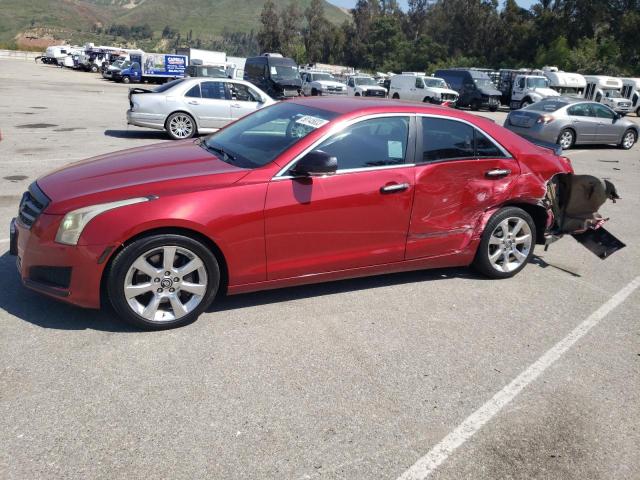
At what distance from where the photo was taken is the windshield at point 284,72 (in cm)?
2733

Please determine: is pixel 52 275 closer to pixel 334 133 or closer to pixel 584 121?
pixel 334 133

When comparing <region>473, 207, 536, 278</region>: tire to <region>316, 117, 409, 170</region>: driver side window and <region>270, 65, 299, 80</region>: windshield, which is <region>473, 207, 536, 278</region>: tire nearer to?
<region>316, 117, 409, 170</region>: driver side window

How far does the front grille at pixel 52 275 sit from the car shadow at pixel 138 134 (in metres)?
10.3

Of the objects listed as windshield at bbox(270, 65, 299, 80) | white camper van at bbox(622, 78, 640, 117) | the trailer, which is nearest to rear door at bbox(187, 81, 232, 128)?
windshield at bbox(270, 65, 299, 80)

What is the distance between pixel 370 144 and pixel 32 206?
2.51 m

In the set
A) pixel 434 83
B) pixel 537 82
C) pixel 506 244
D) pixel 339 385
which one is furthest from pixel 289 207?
pixel 537 82

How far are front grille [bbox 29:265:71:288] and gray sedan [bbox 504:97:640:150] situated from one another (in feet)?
46.8

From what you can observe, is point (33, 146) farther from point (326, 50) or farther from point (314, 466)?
point (326, 50)

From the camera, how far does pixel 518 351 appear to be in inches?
159

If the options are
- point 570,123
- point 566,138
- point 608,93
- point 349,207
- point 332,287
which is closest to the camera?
point 349,207

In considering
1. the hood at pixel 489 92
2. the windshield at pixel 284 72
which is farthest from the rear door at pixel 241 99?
the hood at pixel 489 92

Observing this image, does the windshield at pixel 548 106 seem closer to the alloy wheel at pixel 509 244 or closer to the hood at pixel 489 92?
the alloy wheel at pixel 509 244

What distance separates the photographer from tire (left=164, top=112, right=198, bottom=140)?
12805mm

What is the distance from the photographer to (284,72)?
27625 mm
